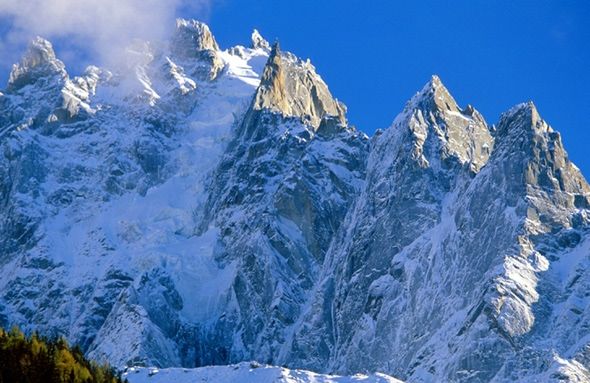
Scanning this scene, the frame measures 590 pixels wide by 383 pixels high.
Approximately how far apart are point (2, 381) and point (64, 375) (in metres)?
7.52

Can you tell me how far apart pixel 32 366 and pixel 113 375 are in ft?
55.9

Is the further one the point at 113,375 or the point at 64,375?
the point at 113,375

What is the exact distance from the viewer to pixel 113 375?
7367 inches

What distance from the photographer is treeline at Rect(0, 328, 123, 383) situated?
557ft

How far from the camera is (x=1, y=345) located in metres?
176

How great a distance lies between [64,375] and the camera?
17338cm

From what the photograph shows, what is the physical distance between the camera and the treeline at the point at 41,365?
16962 cm

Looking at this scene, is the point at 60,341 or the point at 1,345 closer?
the point at 1,345

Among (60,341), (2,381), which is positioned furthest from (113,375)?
(2,381)

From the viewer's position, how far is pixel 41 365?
565ft

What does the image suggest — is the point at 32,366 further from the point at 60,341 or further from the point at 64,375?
the point at 60,341

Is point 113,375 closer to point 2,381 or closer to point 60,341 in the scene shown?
point 60,341

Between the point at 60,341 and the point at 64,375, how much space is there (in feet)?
53.0

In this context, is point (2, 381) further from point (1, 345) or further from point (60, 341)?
point (60, 341)
